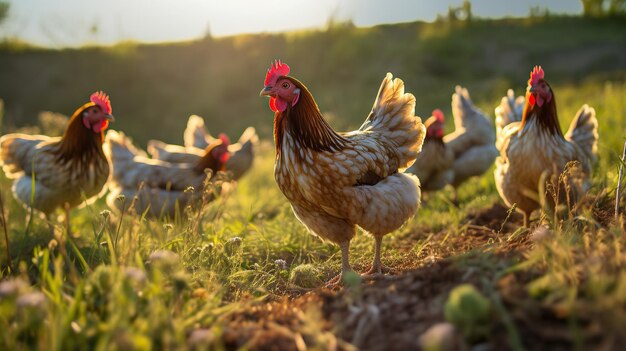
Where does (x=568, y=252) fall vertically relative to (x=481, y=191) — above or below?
above

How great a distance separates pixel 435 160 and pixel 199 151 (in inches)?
144

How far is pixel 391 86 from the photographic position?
4215 millimetres

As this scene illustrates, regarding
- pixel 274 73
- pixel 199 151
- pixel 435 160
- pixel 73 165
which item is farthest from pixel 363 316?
pixel 199 151

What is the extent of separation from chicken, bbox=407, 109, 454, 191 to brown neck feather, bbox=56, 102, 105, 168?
3854 millimetres

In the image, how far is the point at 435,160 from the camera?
6.48 meters

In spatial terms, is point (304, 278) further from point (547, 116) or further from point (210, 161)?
point (210, 161)

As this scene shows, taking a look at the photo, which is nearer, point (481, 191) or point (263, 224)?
point (263, 224)

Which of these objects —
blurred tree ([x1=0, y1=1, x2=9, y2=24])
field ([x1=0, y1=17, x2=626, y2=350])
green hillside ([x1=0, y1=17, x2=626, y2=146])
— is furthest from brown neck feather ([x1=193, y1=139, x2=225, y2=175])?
blurred tree ([x1=0, y1=1, x2=9, y2=24])

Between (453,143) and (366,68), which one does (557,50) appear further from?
(453,143)

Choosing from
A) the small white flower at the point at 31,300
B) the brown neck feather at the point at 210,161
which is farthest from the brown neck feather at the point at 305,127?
the brown neck feather at the point at 210,161

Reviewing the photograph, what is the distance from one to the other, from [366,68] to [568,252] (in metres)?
22.3

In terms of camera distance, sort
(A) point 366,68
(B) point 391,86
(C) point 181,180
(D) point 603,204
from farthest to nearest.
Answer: (A) point 366,68, (C) point 181,180, (B) point 391,86, (D) point 603,204

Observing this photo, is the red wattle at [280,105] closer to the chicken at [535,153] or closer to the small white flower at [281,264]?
the small white flower at [281,264]

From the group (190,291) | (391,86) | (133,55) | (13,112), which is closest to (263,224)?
(391,86)
